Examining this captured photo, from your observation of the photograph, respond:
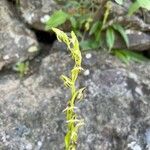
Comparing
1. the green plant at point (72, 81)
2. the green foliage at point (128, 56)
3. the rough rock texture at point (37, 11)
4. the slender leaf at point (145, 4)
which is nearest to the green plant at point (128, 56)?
the green foliage at point (128, 56)

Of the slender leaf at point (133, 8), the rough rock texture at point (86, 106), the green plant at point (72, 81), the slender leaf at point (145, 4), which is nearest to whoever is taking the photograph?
the green plant at point (72, 81)

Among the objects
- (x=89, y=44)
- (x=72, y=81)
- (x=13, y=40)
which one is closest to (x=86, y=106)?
(x=89, y=44)

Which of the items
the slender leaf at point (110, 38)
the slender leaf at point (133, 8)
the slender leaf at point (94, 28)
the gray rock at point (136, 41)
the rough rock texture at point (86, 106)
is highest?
the slender leaf at point (133, 8)

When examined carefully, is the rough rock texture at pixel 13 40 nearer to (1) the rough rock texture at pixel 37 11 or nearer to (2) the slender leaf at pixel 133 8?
(1) the rough rock texture at pixel 37 11

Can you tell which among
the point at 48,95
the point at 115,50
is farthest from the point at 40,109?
the point at 115,50

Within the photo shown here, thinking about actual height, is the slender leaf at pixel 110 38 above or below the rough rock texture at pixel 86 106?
above
